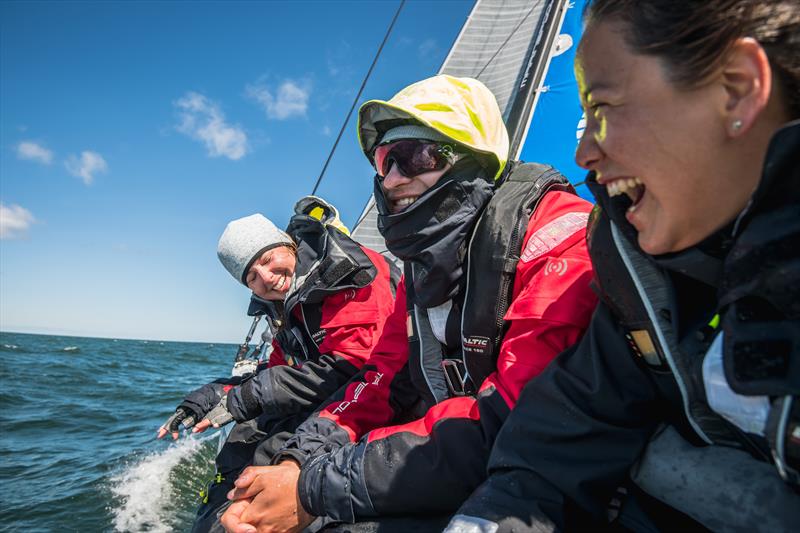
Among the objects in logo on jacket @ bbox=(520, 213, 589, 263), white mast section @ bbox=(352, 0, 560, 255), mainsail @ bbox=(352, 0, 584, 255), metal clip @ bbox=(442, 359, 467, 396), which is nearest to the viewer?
logo on jacket @ bbox=(520, 213, 589, 263)

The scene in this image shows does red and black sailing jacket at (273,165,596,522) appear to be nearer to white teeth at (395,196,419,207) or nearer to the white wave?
white teeth at (395,196,419,207)

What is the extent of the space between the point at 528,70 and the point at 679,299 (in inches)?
195

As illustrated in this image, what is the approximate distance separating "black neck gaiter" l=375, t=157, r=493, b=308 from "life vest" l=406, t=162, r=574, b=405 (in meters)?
0.04

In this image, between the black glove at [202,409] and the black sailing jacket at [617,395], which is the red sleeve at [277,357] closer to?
the black glove at [202,409]

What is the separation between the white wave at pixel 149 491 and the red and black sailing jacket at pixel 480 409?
3480 mm

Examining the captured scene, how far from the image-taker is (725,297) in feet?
2.19

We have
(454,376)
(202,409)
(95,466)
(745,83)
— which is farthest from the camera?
(95,466)

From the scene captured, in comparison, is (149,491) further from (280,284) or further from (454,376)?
(454,376)

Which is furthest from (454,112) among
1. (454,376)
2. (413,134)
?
(454,376)

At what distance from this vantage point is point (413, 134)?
1622 mm

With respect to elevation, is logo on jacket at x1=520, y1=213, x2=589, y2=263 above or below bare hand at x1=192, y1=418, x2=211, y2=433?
above

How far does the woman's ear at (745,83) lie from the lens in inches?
25.0

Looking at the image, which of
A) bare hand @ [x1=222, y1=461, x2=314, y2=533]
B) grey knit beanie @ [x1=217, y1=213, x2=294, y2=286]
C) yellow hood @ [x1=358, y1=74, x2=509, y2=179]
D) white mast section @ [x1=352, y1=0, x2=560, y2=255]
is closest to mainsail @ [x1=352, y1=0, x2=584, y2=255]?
→ white mast section @ [x1=352, y1=0, x2=560, y2=255]

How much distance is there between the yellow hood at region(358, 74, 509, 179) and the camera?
Answer: 5.16ft
